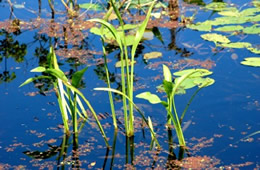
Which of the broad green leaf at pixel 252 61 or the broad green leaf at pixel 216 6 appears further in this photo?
the broad green leaf at pixel 216 6

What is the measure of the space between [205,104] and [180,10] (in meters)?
1.81

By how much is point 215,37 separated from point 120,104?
1230mm

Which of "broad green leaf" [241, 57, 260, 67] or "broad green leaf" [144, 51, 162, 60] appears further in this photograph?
"broad green leaf" [144, 51, 162, 60]

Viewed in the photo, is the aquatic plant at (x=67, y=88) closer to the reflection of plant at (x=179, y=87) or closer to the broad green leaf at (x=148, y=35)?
the reflection of plant at (x=179, y=87)

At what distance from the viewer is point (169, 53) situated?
12.6 feet

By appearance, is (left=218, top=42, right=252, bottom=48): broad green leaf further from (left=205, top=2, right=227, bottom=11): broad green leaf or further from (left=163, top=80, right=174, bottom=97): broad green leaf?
(left=163, top=80, right=174, bottom=97): broad green leaf

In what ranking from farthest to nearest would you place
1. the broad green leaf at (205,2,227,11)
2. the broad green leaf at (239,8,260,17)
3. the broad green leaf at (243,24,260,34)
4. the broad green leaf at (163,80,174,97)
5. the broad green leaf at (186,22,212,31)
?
the broad green leaf at (205,2,227,11), the broad green leaf at (239,8,260,17), the broad green leaf at (186,22,212,31), the broad green leaf at (243,24,260,34), the broad green leaf at (163,80,174,97)

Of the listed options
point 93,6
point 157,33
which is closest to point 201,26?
point 157,33

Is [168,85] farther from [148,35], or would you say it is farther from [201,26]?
[201,26]

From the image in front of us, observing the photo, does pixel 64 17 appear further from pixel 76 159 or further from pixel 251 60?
pixel 76 159

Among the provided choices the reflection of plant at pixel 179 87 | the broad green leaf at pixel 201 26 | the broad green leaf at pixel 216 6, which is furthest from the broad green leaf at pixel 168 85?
the broad green leaf at pixel 216 6

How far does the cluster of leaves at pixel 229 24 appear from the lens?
3.94 meters

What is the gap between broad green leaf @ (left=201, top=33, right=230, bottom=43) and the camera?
396 cm

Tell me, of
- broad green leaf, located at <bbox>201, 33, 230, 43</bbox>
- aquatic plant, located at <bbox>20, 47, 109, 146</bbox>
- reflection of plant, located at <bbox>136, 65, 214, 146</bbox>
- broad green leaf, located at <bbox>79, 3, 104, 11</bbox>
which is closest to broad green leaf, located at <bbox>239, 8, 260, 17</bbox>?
broad green leaf, located at <bbox>201, 33, 230, 43</bbox>
